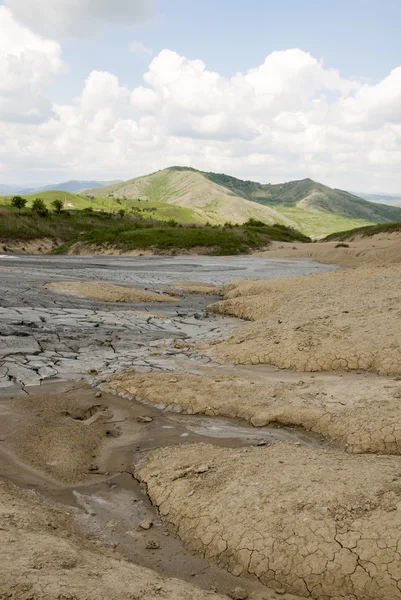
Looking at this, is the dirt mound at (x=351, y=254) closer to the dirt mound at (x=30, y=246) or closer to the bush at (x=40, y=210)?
the dirt mound at (x=30, y=246)

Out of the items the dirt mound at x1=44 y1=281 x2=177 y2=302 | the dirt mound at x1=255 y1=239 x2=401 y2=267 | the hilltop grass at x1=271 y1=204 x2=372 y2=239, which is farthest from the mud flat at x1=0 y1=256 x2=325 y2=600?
the hilltop grass at x1=271 y1=204 x2=372 y2=239

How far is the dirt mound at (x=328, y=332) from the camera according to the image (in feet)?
27.9

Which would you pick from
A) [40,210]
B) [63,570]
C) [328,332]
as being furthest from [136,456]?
[40,210]

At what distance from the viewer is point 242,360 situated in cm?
914

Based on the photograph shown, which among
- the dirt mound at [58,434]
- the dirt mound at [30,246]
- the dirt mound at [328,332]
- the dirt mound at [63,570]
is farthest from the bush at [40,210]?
the dirt mound at [63,570]

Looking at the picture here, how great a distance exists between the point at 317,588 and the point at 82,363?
6394 millimetres

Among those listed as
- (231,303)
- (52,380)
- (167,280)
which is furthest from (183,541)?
(167,280)

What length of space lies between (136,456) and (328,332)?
510cm

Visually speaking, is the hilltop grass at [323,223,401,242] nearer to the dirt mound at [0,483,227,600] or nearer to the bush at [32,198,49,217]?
the bush at [32,198,49,217]

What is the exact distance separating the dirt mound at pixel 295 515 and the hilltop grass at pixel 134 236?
1547 inches

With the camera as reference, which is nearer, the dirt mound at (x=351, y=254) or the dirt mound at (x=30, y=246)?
the dirt mound at (x=351, y=254)

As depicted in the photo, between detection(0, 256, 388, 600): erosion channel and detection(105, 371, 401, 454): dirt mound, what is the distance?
0.04 metres

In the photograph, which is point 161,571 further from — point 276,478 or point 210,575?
point 276,478

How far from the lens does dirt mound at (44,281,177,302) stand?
1623 cm
